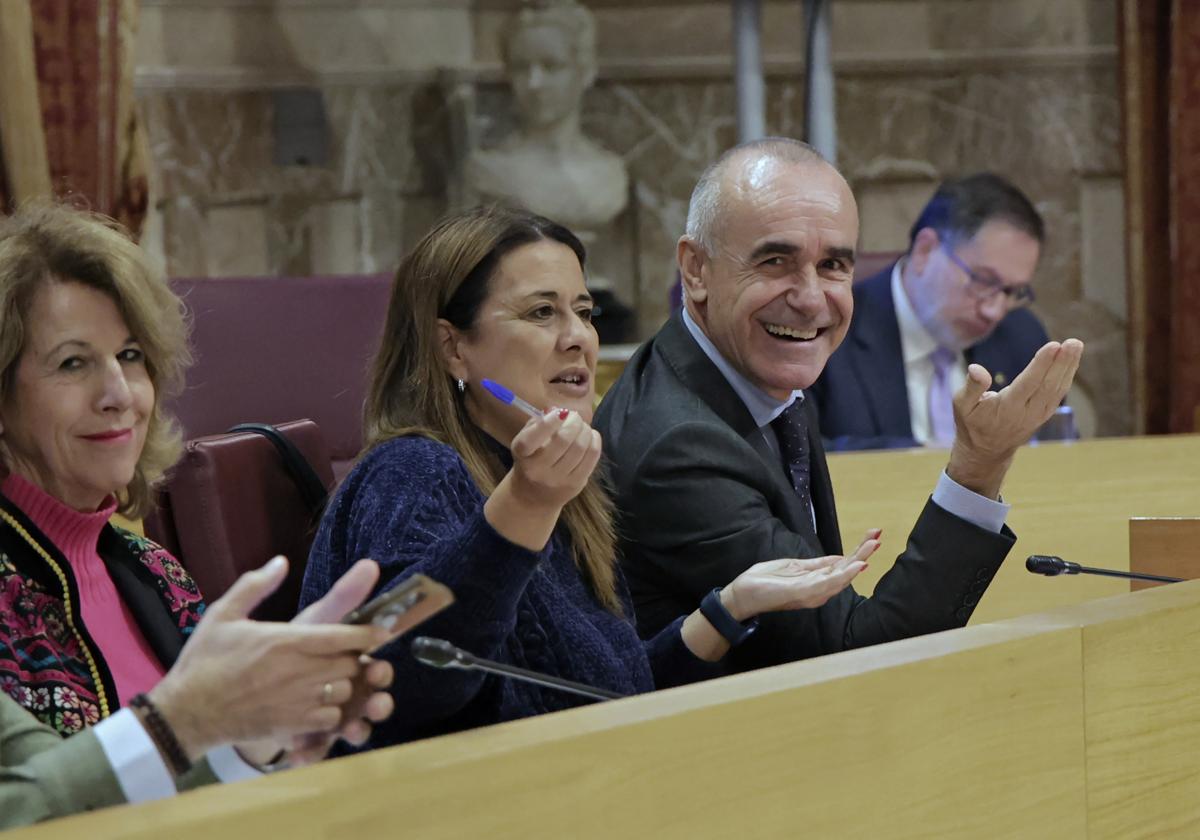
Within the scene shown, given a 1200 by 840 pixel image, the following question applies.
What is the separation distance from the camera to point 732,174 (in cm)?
227

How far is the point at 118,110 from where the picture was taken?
3945 millimetres

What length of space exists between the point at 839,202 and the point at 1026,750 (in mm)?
1039

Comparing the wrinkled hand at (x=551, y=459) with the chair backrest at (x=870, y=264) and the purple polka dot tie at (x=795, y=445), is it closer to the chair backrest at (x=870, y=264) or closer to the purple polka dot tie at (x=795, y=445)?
the purple polka dot tie at (x=795, y=445)

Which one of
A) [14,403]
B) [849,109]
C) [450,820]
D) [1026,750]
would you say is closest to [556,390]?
[14,403]

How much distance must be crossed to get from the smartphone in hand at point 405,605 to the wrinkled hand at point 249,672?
0.01m

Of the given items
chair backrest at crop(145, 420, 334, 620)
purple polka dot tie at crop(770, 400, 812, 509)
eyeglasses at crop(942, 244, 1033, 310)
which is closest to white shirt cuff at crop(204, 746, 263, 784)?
chair backrest at crop(145, 420, 334, 620)

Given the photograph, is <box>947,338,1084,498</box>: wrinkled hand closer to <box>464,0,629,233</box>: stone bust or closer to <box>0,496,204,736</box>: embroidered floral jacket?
<box>0,496,204,736</box>: embroidered floral jacket

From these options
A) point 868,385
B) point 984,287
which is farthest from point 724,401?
point 984,287

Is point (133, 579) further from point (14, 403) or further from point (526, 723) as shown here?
point (526, 723)

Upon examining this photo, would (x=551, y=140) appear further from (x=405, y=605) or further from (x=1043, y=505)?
(x=405, y=605)

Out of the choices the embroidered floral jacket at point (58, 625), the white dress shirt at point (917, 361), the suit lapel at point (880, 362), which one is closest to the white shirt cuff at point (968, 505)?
the embroidered floral jacket at point (58, 625)

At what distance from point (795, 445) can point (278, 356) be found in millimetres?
1121

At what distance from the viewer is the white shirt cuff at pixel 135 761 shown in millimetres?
1138

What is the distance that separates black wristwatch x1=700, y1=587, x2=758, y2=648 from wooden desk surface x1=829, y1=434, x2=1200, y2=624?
0.55 meters
